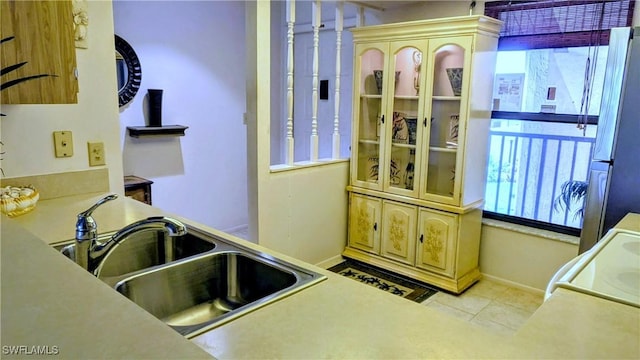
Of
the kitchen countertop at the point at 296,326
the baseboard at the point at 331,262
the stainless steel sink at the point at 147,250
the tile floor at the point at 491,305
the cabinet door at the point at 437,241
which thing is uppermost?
the kitchen countertop at the point at 296,326

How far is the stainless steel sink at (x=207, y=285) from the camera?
134 centimetres

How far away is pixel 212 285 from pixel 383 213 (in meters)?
2.18

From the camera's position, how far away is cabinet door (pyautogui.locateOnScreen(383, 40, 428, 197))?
10.6ft

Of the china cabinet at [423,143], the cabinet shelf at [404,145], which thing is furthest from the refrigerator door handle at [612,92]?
the cabinet shelf at [404,145]

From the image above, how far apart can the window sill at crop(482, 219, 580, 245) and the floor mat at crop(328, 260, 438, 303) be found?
2.27 feet

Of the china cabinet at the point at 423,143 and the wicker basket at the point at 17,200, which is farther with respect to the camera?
the china cabinet at the point at 423,143

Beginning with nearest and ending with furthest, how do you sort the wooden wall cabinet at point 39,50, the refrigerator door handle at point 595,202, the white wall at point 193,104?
the wooden wall cabinet at point 39,50 → the refrigerator door handle at point 595,202 → the white wall at point 193,104

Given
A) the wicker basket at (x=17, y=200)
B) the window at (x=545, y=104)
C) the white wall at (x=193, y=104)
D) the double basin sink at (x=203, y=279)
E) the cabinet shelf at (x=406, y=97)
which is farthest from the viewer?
the white wall at (x=193, y=104)

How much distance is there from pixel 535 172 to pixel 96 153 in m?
2.89

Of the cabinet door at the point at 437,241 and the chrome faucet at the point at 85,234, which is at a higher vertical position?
the chrome faucet at the point at 85,234

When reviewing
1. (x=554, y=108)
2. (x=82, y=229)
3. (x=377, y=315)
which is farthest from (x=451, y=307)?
(x=82, y=229)

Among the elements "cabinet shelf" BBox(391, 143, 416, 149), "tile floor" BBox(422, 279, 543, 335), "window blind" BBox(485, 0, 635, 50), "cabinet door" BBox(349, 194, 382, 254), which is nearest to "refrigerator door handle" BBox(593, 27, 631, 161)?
"window blind" BBox(485, 0, 635, 50)

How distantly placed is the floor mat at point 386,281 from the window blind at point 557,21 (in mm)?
1856

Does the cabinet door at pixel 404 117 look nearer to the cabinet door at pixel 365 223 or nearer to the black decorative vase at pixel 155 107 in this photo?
the cabinet door at pixel 365 223
